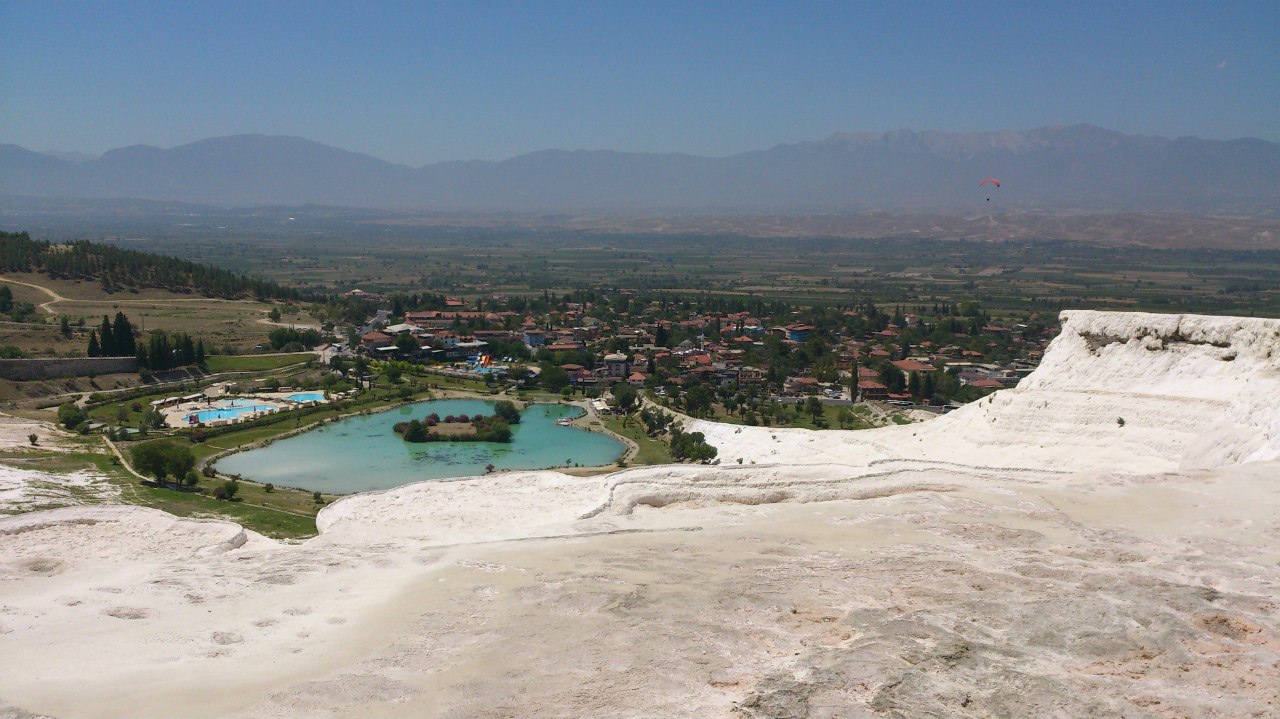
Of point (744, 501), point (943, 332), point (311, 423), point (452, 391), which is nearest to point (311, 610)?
point (744, 501)

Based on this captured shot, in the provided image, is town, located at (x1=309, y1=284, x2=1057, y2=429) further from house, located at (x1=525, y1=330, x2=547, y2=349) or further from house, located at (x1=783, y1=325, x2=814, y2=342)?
house, located at (x1=783, y1=325, x2=814, y2=342)

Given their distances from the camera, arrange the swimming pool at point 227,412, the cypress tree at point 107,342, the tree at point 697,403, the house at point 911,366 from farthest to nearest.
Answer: the house at point 911,366 → the cypress tree at point 107,342 → the tree at point 697,403 → the swimming pool at point 227,412

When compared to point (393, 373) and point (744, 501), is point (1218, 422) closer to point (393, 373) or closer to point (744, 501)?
point (744, 501)

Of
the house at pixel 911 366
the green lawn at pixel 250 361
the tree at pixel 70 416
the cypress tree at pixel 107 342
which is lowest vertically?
the house at pixel 911 366

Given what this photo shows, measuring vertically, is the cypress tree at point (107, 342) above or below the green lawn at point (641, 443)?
above

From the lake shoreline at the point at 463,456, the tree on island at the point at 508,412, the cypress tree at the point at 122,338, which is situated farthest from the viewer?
the cypress tree at the point at 122,338

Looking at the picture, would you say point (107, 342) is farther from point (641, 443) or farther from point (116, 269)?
point (116, 269)

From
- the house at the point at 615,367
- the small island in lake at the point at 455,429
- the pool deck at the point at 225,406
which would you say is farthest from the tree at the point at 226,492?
the house at the point at 615,367

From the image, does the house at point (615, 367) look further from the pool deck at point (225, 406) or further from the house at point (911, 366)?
the pool deck at point (225, 406)
